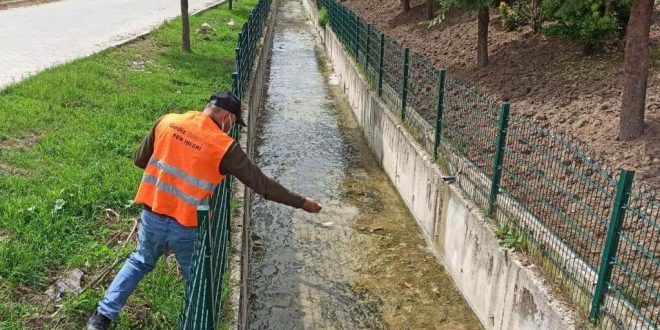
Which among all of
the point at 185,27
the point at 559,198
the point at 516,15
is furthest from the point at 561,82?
the point at 185,27

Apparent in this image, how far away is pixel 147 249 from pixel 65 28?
15.5m

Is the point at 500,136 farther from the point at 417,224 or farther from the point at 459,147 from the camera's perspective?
→ the point at 417,224

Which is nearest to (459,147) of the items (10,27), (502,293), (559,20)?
(502,293)

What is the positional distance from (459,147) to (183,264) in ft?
12.4

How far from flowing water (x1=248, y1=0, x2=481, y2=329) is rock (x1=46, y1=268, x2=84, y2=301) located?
153cm

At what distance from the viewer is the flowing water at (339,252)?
548cm

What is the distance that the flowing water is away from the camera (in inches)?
216

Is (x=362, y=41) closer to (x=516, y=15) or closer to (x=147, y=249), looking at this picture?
(x=516, y=15)

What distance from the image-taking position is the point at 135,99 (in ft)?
32.1

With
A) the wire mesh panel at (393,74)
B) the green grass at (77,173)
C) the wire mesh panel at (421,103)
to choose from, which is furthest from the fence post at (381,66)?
the green grass at (77,173)

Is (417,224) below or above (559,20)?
below

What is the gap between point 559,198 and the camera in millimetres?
5668

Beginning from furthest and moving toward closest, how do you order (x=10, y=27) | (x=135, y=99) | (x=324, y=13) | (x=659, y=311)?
(x=324, y=13)
(x=10, y=27)
(x=135, y=99)
(x=659, y=311)

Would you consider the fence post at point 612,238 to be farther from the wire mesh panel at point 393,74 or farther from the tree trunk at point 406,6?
the tree trunk at point 406,6
